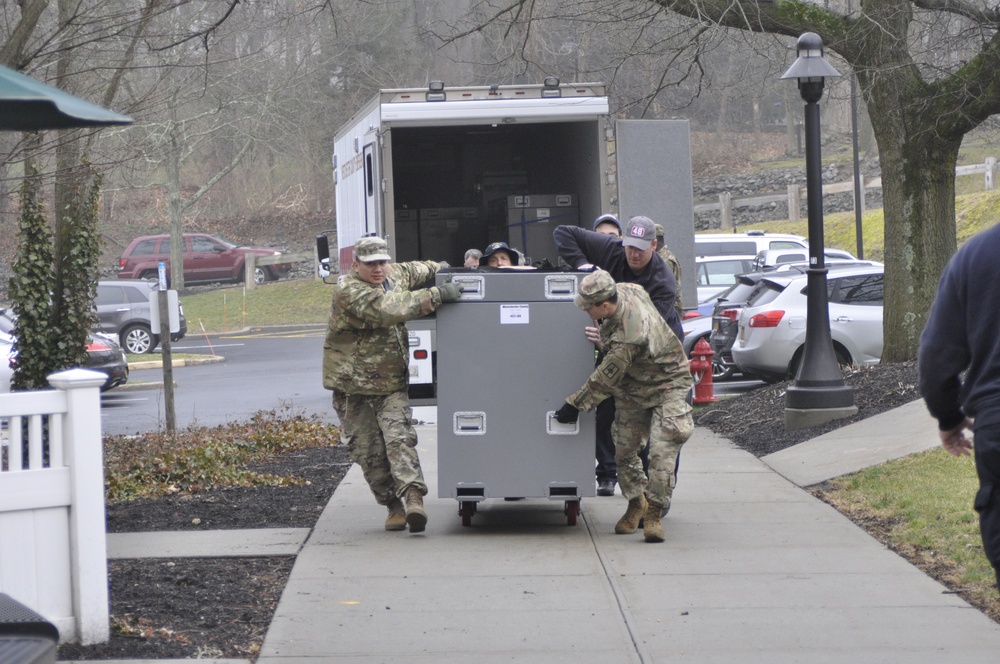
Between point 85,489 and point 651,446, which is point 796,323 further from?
point 85,489

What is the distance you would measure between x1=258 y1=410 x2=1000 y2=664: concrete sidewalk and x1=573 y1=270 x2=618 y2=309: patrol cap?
143 centimetres

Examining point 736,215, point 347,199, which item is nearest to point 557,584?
point 347,199

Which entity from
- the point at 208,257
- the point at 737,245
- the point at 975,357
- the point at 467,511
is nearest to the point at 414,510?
the point at 467,511

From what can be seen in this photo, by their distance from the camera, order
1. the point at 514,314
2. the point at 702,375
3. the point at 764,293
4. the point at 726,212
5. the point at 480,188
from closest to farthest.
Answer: the point at 514,314
the point at 480,188
the point at 702,375
the point at 764,293
the point at 726,212

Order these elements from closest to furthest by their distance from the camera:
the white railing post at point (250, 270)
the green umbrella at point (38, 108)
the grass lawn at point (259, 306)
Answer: the green umbrella at point (38, 108)
the grass lawn at point (259, 306)
the white railing post at point (250, 270)

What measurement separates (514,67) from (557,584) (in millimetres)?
22860

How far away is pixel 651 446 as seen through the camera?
689cm

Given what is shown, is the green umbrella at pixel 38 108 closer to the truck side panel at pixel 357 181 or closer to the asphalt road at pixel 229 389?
the truck side panel at pixel 357 181

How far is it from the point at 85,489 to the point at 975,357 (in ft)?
11.2

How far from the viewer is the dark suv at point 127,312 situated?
24.9 m

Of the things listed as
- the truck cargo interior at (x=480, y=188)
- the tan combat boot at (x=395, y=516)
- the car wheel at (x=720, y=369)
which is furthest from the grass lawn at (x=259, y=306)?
the tan combat boot at (x=395, y=516)

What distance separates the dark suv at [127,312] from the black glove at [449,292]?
18879 mm

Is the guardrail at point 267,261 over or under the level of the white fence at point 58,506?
over

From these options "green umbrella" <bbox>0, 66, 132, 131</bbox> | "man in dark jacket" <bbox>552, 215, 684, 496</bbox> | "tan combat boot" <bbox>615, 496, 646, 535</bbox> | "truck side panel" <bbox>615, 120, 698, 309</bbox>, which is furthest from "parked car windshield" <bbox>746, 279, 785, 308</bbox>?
"green umbrella" <bbox>0, 66, 132, 131</bbox>
